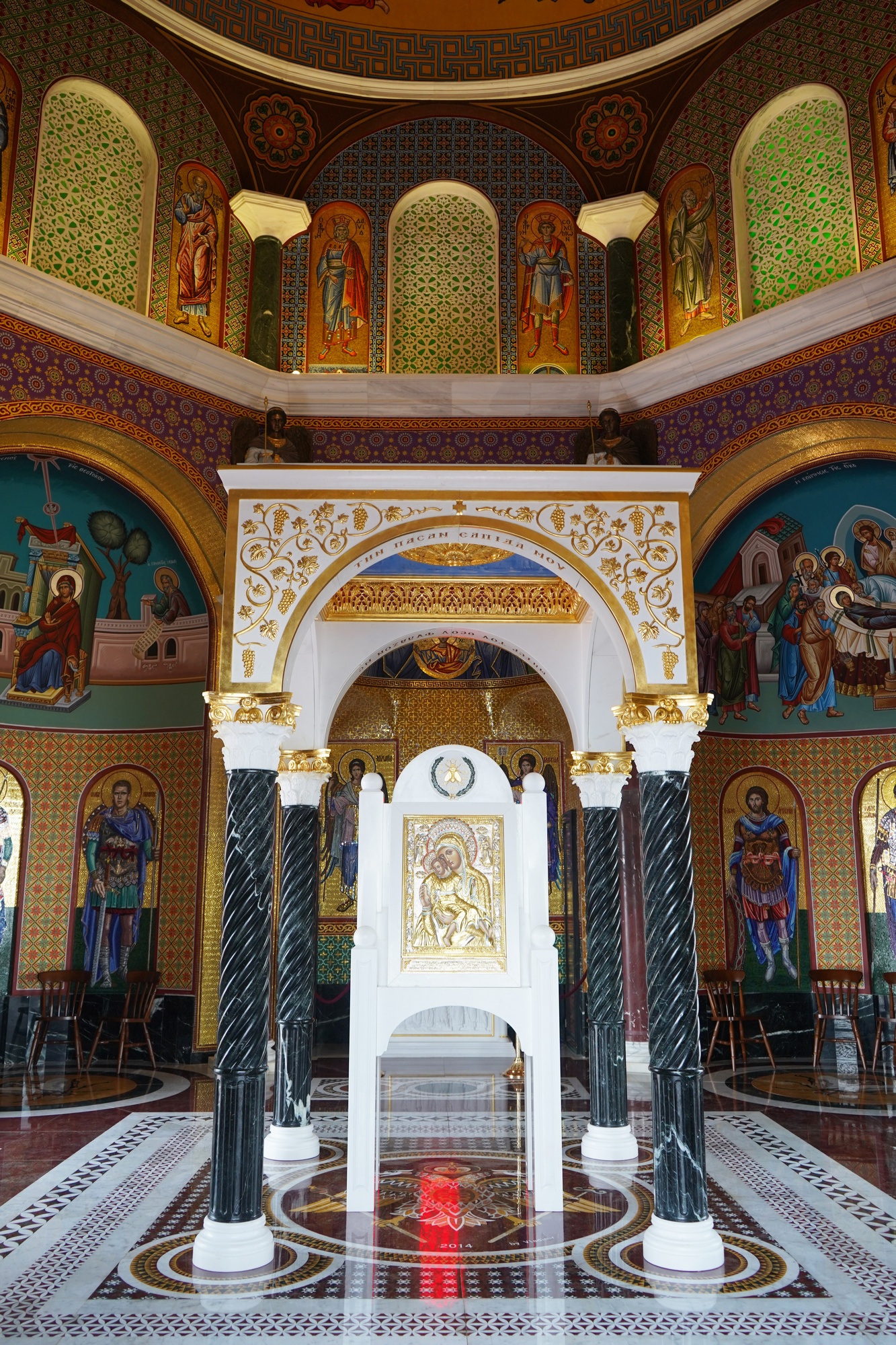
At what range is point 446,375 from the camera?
521 inches

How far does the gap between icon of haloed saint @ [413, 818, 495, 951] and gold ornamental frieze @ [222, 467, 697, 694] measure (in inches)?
70.9

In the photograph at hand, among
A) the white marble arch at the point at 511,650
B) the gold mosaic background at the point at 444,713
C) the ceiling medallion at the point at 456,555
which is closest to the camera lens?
the white marble arch at the point at 511,650

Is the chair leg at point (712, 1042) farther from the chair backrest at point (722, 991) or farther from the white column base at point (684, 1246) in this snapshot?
the white column base at point (684, 1246)

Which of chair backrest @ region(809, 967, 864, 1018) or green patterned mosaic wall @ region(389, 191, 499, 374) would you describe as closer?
chair backrest @ region(809, 967, 864, 1018)

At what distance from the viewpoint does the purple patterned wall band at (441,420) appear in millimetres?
11219

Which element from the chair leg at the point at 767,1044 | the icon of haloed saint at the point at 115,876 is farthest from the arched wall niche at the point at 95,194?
the chair leg at the point at 767,1044

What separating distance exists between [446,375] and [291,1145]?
29.5 feet

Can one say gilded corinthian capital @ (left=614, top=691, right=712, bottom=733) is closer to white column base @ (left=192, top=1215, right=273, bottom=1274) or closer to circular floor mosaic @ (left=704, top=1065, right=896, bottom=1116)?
white column base @ (left=192, top=1215, right=273, bottom=1274)

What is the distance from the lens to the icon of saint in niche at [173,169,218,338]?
42.5 ft

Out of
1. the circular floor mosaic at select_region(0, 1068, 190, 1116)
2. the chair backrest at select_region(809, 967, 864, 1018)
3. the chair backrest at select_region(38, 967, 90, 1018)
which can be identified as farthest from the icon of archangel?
the chair backrest at select_region(809, 967, 864, 1018)

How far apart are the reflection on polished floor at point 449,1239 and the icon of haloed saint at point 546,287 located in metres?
9.24

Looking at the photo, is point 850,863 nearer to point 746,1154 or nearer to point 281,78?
point 746,1154

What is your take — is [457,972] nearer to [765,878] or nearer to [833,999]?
[833,999]

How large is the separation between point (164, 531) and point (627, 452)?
19.2ft
